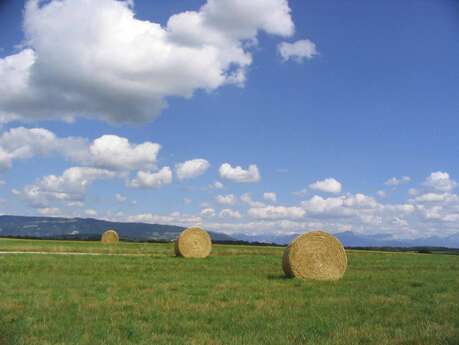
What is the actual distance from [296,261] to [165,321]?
423 inches

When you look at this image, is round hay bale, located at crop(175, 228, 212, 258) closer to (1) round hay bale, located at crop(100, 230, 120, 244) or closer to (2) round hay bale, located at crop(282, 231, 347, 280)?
(2) round hay bale, located at crop(282, 231, 347, 280)

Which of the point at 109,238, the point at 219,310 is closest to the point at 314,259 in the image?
the point at 219,310

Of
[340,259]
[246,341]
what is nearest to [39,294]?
[246,341]

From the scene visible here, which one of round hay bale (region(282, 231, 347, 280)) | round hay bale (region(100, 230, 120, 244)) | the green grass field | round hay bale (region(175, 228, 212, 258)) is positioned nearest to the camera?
the green grass field

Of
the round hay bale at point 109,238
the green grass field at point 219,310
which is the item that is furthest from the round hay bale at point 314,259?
the round hay bale at point 109,238

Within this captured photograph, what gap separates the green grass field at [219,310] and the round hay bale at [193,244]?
546 inches

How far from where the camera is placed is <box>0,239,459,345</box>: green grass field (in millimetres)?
9234

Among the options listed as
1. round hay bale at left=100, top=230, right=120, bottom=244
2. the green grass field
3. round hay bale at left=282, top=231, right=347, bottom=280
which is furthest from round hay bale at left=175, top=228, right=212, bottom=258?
round hay bale at left=100, top=230, right=120, bottom=244

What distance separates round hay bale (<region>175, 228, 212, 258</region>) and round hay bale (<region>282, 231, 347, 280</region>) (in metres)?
13.0

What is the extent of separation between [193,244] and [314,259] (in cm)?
1402

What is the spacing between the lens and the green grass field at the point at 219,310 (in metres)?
9.23

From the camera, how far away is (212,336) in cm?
925

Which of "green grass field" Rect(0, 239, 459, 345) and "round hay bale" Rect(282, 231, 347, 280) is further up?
"round hay bale" Rect(282, 231, 347, 280)

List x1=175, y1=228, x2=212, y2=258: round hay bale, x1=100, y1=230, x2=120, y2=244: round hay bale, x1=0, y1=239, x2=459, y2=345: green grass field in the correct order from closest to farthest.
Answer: x1=0, y1=239, x2=459, y2=345: green grass field < x1=175, y1=228, x2=212, y2=258: round hay bale < x1=100, y1=230, x2=120, y2=244: round hay bale
